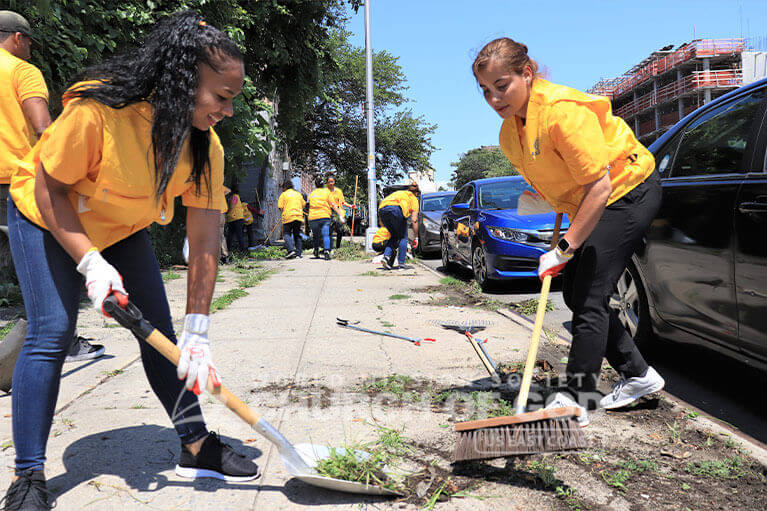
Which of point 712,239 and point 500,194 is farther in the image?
point 500,194

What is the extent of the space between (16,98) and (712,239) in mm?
3924

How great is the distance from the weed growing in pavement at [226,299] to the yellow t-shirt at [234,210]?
6134 mm

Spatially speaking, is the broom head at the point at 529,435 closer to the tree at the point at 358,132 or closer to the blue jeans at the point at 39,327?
the blue jeans at the point at 39,327

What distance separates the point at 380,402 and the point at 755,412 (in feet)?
6.64

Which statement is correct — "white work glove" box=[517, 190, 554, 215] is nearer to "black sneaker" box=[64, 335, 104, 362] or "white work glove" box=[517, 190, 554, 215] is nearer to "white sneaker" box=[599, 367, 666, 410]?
"white sneaker" box=[599, 367, 666, 410]

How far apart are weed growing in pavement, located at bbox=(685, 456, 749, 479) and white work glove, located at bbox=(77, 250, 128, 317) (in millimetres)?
2330

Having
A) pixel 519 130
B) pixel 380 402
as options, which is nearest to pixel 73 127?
pixel 519 130

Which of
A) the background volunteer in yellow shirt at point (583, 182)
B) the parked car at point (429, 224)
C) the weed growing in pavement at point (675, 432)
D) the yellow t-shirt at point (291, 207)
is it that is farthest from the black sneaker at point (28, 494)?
the parked car at point (429, 224)

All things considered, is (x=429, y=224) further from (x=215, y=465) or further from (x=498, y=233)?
(x=215, y=465)

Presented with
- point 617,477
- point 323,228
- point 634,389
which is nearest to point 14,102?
point 617,477

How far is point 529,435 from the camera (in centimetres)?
222

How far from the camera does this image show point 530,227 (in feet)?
24.6

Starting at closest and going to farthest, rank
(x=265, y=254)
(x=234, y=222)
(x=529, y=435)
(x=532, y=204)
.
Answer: (x=529, y=435) → (x=532, y=204) → (x=234, y=222) → (x=265, y=254)

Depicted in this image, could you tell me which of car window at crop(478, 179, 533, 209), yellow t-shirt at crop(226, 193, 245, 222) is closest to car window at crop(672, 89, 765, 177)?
car window at crop(478, 179, 533, 209)
